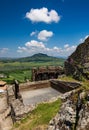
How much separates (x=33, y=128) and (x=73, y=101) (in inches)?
359

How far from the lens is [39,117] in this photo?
858 inches

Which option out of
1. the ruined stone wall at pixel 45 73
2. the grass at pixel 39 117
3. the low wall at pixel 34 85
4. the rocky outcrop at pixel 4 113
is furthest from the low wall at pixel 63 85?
Result: the ruined stone wall at pixel 45 73

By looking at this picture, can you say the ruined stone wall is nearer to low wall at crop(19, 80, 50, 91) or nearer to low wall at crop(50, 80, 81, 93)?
low wall at crop(19, 80, 50, 91)

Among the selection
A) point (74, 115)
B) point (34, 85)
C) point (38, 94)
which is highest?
point (74, 115)

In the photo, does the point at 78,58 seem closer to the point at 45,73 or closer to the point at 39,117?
the point at 45,73

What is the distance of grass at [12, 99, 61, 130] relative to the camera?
20.0 meters

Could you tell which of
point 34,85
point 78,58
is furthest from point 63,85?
point 78,58

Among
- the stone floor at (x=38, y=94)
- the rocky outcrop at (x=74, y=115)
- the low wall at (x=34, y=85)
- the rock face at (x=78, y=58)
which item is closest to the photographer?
the rocky outcrop at (x=74, y=115)

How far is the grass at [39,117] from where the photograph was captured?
65.7 feet

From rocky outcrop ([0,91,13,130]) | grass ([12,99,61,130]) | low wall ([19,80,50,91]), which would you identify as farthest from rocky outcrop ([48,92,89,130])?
low wall ([19,80,50,91])

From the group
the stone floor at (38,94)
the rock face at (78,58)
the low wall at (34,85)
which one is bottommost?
the stone floor at (38,94)

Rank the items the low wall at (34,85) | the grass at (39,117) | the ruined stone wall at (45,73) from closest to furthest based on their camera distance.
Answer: the grass at (39,117) < the low wall at (34,85) < the ruined stone wall at (45,73)

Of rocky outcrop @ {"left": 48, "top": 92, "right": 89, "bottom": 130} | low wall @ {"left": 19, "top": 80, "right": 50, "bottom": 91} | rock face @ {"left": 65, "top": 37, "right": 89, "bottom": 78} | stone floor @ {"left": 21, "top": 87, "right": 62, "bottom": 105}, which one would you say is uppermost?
rock face @ {"left": 65, "top": 37, "right": 89, "bottom": 78}

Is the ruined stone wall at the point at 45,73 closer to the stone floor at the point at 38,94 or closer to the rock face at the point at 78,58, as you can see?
the rock face at the point at 78,58
